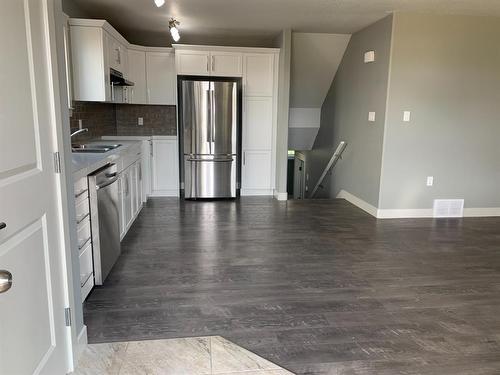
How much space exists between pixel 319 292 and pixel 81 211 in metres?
1.74

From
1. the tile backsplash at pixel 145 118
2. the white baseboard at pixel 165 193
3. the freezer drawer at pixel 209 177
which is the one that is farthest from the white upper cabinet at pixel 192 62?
the white baseboard at pixel 165 193

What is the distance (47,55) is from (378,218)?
4.08 m

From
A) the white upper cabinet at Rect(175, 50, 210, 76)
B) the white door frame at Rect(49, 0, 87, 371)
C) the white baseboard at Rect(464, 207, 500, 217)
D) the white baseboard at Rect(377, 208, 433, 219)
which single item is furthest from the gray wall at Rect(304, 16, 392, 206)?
the white door frame at Rect(49, 0, 87, 371)

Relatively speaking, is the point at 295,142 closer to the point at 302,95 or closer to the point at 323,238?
the point at 302,95

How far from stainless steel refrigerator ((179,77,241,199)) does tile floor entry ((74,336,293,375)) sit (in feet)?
11.5

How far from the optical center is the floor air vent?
4.83 meters

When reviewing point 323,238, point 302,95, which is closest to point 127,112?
point 302,95

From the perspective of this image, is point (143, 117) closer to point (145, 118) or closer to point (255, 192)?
point (145, 118)

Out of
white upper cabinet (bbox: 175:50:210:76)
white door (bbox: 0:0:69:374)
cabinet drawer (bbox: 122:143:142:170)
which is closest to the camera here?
white door (bbox: 0:0:69:374)

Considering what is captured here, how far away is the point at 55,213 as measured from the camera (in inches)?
66.0

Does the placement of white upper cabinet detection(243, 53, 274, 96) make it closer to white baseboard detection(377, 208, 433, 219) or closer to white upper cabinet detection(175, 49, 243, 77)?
white upper cabinet detection(175, 49, 243, 77)

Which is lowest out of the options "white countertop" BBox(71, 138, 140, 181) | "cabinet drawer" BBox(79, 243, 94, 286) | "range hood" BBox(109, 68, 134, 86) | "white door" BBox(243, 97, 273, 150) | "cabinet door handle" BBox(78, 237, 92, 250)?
"cabinet drawer" BBox(79, 243, 94, 286)

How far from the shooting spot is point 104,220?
285 centimetres

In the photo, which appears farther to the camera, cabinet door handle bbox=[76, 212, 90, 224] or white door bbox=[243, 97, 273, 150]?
white door bbox=[243, 97, 273, 150]
